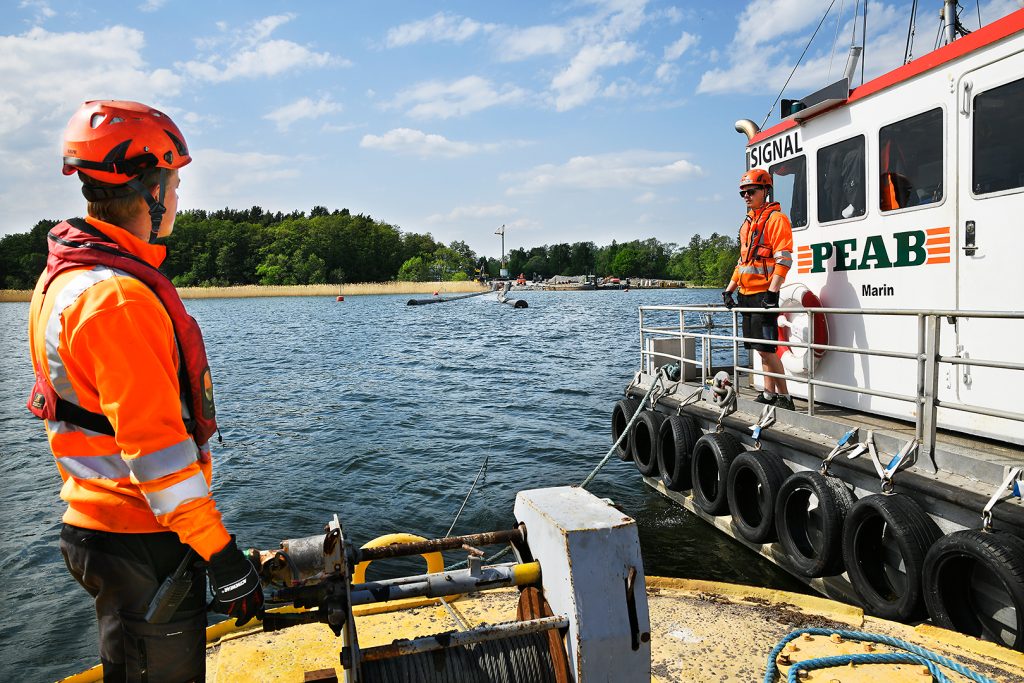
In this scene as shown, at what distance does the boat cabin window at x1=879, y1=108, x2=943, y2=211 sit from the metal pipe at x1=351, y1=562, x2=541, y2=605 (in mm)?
5022

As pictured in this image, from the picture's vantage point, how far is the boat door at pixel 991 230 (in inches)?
202

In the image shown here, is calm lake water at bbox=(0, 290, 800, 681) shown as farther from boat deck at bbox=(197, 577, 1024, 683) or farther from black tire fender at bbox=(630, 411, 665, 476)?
boat deck at bbox=(197, 577, 1024, 683)

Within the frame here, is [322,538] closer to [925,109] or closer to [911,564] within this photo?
[911,564]

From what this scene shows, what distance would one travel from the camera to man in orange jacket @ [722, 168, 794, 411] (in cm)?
709

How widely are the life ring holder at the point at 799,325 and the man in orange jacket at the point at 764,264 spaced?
131 millimetres

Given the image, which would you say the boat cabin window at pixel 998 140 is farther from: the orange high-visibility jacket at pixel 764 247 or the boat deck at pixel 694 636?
the boat deck at pixel 694 636

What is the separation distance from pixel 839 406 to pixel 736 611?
3.33m

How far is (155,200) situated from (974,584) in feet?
16.6

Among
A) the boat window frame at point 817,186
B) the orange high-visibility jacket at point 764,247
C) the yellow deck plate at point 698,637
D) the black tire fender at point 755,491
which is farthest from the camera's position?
the orange high-visibility jacket at point 764,247

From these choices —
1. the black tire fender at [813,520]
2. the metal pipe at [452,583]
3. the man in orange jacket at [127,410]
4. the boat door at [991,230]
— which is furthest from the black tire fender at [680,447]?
the man in orange jacket at [127,410]

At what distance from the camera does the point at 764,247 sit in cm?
718

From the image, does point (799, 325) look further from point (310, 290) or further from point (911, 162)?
point (310, 290)

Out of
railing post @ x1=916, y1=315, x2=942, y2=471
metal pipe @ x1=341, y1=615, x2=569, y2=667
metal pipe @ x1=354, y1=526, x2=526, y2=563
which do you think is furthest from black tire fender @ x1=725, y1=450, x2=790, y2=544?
metal pipe @ x1=341, y1=615, x2=569, y2=667

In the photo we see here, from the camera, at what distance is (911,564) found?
469 cm
